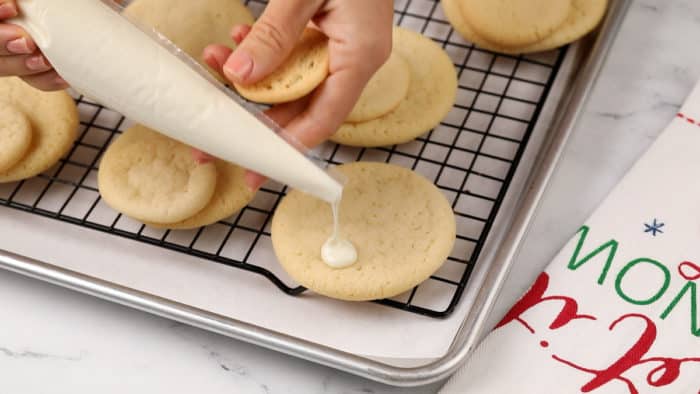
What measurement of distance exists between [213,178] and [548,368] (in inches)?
18.7

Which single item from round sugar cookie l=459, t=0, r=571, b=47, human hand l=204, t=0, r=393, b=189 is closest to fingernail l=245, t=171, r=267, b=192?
human hand l=204, t=0, r=393, b=189

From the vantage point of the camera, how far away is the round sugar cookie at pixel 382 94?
4.39 ft

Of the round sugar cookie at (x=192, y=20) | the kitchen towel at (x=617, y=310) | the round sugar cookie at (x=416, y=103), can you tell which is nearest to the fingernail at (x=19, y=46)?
the round sugar cookie at (x=192, y=20)

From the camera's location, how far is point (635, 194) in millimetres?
1306

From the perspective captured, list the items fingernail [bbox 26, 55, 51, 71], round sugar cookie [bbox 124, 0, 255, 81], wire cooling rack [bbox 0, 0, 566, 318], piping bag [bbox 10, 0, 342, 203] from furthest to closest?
round sugar cookie [bbox 124, 0, 255, 81] → wire cooling rack [bbox 0, 0, 566, 318] → fingernail [bbox 26, 55, 51, 71] → piping bag [bbox 10, 0, 342, 203]

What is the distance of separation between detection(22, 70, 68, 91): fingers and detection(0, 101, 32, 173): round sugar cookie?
10 cm

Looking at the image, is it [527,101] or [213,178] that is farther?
[527,101]

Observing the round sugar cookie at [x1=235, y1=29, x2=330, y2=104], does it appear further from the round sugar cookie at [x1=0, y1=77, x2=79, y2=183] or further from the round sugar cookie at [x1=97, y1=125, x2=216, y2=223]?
the round sugar cookie at [x1=0, y1=77, x2=79, y2=183]

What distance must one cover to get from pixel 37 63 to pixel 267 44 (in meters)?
0.28

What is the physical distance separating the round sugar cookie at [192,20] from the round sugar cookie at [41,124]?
0.54 ft

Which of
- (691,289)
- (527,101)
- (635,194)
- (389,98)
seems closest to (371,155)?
(389,98)

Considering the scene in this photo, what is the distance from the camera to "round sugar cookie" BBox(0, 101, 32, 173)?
1.29 m

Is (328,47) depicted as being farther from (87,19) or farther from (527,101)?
(527,101)

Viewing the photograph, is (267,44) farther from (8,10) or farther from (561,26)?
(561,26)
